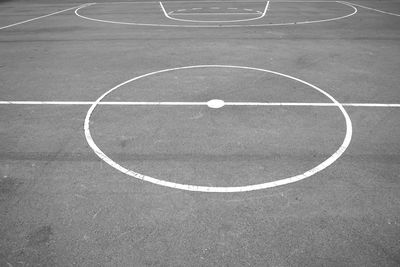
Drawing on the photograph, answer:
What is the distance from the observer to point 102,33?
656 inches

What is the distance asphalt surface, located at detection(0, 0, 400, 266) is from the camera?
445cm

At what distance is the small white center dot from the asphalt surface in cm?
21

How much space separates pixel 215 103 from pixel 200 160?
274cm

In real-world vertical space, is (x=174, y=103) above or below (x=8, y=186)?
above

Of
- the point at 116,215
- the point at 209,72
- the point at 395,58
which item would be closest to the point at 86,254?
the point at 116,215

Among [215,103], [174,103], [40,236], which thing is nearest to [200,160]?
[215,103]

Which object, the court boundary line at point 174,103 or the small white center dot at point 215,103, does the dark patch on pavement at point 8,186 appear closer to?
the court boundary line at point 174,103

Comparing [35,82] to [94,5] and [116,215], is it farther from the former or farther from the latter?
[94,5]

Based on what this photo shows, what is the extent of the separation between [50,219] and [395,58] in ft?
42.5

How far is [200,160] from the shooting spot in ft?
20.6

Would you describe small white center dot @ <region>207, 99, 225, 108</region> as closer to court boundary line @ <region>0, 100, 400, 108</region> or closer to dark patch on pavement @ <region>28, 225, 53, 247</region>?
court boundary line @ <region>0, 100, 400, 108</region>

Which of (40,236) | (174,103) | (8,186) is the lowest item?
(40,236)

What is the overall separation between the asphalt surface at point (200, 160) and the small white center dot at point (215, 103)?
0.21 meters

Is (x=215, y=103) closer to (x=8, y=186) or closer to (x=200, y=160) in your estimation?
(x=200, y=160)
